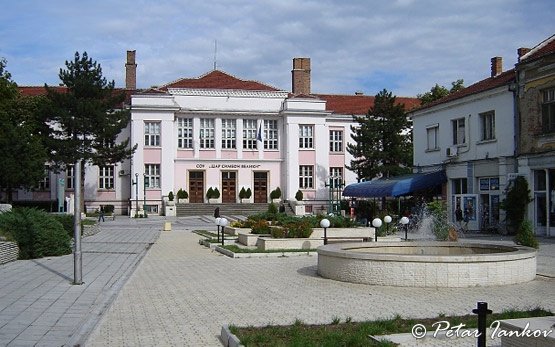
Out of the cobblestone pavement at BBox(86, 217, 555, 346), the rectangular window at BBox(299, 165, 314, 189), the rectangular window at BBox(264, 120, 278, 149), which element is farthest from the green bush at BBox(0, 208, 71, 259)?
the rectangular window at BBox(264, 120, 278, 149)

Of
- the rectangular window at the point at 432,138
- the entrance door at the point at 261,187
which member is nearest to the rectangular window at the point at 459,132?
the rectangular window at the point at 432,138

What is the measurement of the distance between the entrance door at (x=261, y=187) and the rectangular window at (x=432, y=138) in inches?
939

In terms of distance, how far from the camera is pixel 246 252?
21.0 meters

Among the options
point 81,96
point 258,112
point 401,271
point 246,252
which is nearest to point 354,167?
point 258,112

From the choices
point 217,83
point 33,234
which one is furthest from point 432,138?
point 217,83

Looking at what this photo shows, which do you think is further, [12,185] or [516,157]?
[12,185]

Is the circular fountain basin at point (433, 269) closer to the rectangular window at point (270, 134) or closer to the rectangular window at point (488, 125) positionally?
the rectangular window at point (488, 125)

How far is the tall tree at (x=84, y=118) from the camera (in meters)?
50.9

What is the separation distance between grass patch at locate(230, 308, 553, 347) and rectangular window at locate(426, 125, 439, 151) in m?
30.1

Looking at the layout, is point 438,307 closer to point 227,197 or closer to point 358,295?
point 358,295

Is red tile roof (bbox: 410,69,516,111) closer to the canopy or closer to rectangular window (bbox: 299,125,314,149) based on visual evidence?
the canopy

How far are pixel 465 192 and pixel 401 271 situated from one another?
24.0 meters

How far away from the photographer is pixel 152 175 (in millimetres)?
58469

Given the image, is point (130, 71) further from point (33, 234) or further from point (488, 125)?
point (33, 234)
